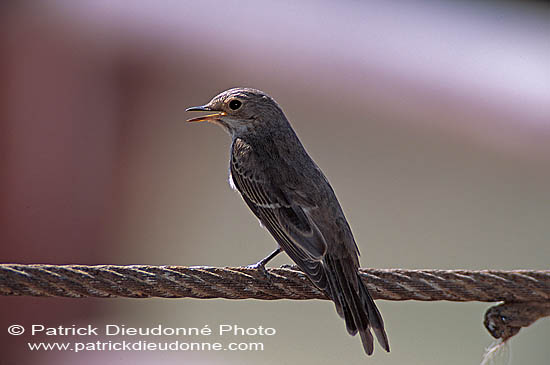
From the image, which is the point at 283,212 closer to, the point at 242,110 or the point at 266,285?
the point at 266,285

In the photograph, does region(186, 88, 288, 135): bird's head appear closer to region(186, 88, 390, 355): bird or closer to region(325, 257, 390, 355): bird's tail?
region(186, 88, 390, 355): bird

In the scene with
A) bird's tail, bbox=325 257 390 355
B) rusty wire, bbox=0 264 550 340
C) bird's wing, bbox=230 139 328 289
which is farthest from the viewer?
bird's wing, bbox=230 139 328 289

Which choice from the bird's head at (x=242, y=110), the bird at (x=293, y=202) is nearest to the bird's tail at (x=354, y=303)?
the bird at (x=293, y=202)

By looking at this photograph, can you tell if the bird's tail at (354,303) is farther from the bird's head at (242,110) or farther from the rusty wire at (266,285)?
the bird's head at (242,110)

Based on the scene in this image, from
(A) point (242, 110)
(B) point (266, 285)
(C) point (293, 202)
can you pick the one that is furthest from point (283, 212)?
(A) point (242, 110)

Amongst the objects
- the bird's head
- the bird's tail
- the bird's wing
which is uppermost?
the bird's head

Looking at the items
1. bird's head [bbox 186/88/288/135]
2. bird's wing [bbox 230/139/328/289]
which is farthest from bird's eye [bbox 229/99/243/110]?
bird's wing [bbox 230/139/328/289]
